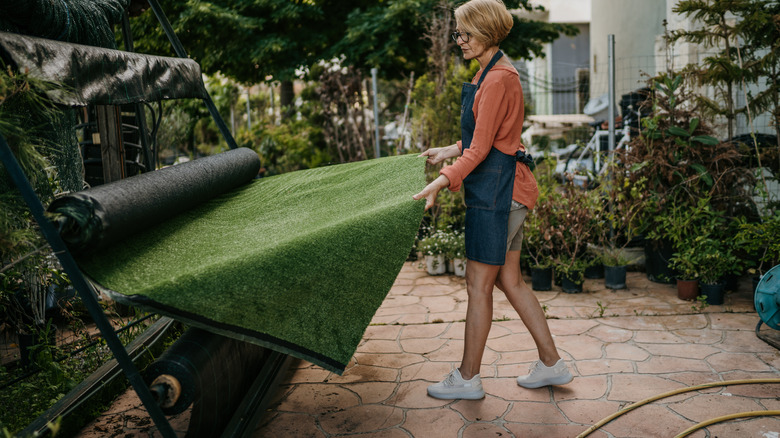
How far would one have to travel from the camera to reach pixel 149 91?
293cm

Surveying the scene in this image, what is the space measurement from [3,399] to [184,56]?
2.23 meters

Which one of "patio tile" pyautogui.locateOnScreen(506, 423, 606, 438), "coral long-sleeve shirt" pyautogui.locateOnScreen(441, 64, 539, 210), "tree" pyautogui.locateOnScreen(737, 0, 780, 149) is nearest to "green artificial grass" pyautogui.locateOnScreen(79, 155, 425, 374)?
"coral long-sleeve shirt" pyautogui.locateOnScreen(441, 64, 539, 210)

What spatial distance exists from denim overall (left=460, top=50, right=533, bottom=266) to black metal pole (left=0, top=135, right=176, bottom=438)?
5.12 feet

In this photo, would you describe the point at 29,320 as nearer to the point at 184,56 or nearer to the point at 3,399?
the point at 3,399

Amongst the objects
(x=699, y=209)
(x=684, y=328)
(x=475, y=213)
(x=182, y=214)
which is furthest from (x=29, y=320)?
(x=699, y=209)

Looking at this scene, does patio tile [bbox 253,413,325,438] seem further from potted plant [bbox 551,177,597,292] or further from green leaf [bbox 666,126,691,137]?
green leaf [bbox 666,126,691,137]

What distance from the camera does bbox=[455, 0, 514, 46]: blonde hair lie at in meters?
2.64

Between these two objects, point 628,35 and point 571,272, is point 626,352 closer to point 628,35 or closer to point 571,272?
point 571,272

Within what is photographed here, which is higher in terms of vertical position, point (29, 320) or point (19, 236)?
point (19, 236)

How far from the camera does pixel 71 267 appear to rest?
1837 mm

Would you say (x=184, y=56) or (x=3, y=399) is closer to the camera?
(x=3, y=399)

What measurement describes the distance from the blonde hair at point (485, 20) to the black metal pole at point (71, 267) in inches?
73.0

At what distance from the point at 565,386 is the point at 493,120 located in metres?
1.53

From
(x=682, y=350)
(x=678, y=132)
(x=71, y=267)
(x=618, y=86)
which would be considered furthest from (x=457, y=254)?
(x=618, y=86)
